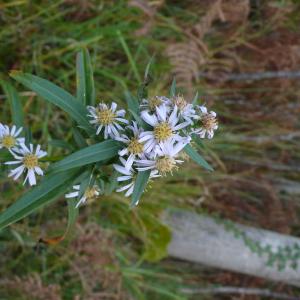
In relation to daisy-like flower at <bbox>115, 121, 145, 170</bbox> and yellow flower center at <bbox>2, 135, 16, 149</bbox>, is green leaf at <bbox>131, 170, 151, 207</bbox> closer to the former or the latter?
Answer: daisy-like flower at <bbox>115, 121, 145, 170</bbox>

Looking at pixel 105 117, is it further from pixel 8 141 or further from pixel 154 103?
pixel 8 141

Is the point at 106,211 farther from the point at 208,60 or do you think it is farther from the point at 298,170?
the point at 298,170

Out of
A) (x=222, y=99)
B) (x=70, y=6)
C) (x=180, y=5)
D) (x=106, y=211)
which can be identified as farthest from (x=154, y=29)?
(x=106, y=211)

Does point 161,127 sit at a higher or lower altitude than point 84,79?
lower

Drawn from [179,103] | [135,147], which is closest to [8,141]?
[135,147]

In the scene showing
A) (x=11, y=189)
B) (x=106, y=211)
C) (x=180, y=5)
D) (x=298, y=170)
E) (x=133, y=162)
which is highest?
(x=180, y=5)

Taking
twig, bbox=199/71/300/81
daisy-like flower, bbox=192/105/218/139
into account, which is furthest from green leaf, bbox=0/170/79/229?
twig, bbox=199/71/300/81

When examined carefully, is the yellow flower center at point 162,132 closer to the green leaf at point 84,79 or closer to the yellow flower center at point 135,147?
the yellow flower center at point 135,147
